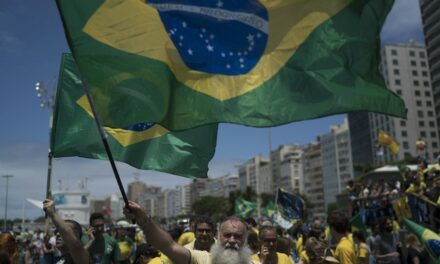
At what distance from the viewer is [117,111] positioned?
3867 mm

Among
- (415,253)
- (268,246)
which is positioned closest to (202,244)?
(268,246)

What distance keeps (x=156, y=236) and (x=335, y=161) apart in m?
148

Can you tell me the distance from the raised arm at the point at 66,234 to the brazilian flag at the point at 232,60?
0.85 metres

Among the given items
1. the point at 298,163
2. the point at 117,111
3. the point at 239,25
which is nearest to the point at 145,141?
the point at 117,111

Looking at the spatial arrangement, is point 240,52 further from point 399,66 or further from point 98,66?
point 399,66

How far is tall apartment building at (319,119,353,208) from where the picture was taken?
142m

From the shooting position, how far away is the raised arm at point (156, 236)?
3.06 metres

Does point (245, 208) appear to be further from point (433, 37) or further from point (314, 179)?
point (314, 179)

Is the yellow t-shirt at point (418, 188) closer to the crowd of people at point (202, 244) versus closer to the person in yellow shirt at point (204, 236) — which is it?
the crowd of people at point (202, 244)

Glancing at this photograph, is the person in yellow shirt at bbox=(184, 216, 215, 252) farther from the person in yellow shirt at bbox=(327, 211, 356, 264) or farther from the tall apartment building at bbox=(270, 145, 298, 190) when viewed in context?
the tall apartment building at bbox=(270, 145, 298, 190)

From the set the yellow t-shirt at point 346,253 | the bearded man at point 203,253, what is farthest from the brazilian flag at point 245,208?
the bearded man at point 203,253

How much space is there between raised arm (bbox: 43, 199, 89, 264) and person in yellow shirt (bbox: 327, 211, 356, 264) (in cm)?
285

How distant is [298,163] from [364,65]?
173930 millimetres

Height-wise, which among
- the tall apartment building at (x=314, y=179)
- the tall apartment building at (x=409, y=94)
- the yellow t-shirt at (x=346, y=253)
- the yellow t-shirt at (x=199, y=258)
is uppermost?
→ the tall apartment building at (x=409, y=94)
